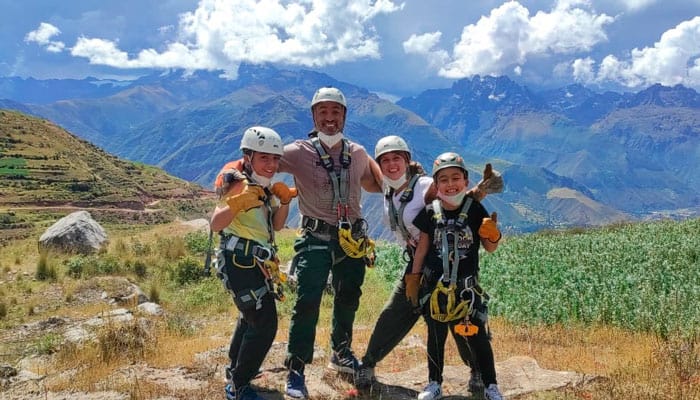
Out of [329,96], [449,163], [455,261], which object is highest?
[329,96]

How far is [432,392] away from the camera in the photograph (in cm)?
532

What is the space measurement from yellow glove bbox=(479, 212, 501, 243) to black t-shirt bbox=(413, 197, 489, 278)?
5.8 inches

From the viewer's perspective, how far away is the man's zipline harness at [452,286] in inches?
200


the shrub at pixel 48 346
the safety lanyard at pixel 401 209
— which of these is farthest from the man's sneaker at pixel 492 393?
the shrub at pixel 48 346

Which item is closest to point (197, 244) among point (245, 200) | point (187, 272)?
point (187, 272)

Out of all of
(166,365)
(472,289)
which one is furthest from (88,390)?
(472,289)

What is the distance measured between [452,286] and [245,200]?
220cm

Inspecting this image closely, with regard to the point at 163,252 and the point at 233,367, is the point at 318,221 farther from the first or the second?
the point at 163,252

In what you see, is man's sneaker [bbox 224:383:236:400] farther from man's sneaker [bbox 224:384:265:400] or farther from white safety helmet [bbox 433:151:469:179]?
white safety helmet [bbox 433:151:469:179]

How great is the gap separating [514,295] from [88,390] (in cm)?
955

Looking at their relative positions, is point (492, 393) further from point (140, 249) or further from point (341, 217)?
point (140, 249)

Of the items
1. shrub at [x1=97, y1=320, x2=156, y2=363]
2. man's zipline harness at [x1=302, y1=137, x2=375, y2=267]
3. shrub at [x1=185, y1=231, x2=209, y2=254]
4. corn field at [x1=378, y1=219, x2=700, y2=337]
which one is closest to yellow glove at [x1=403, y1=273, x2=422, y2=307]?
man's zipline harness at [x1=302, y1=137, x2=375, y2=267]

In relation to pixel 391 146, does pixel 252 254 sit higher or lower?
lower

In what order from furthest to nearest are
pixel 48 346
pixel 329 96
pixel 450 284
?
pixel 48 346 → pixel 329 96 → pixel 450 284
